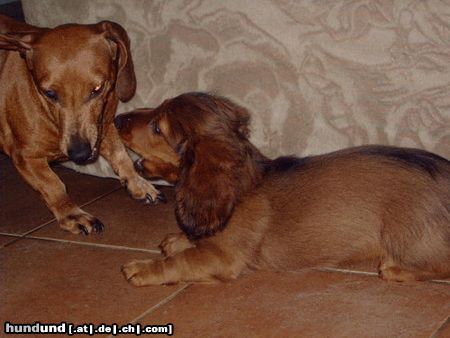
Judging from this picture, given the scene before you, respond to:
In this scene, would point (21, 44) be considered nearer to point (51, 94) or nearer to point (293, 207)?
point (51, 94)

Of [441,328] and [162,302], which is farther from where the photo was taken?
[162,302]

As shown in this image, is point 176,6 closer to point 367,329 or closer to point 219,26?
point 219,26

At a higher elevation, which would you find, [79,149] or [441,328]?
[441,328]

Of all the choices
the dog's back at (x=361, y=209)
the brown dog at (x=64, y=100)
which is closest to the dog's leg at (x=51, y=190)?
the brown dog at (x=64, y=100)

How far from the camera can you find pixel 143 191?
3266mm

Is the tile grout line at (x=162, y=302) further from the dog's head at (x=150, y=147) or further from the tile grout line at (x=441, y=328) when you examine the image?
the tile grout line at (x=441, y=328)

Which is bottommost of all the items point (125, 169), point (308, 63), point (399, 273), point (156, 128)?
point (125, 169)

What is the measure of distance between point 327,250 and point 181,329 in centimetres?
55

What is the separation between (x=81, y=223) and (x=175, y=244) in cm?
53

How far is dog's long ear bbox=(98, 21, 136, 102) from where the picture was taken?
9.81 feet

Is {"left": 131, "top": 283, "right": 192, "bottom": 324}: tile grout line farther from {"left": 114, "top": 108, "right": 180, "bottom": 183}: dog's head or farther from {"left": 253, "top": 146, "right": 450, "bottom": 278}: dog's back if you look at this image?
{"left": 114, "top": 108, "right": 180, "bottom": 183}: dog's head

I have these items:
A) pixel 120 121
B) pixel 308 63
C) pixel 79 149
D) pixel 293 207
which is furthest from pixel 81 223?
pixel 308 63

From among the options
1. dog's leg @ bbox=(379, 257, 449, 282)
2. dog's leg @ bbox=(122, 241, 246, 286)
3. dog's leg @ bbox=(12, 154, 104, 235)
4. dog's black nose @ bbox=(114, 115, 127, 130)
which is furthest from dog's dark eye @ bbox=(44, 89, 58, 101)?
dog's leg @ bbox=(379, 257, 449, 282)

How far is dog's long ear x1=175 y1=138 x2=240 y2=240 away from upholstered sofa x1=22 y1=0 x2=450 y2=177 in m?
0.63
